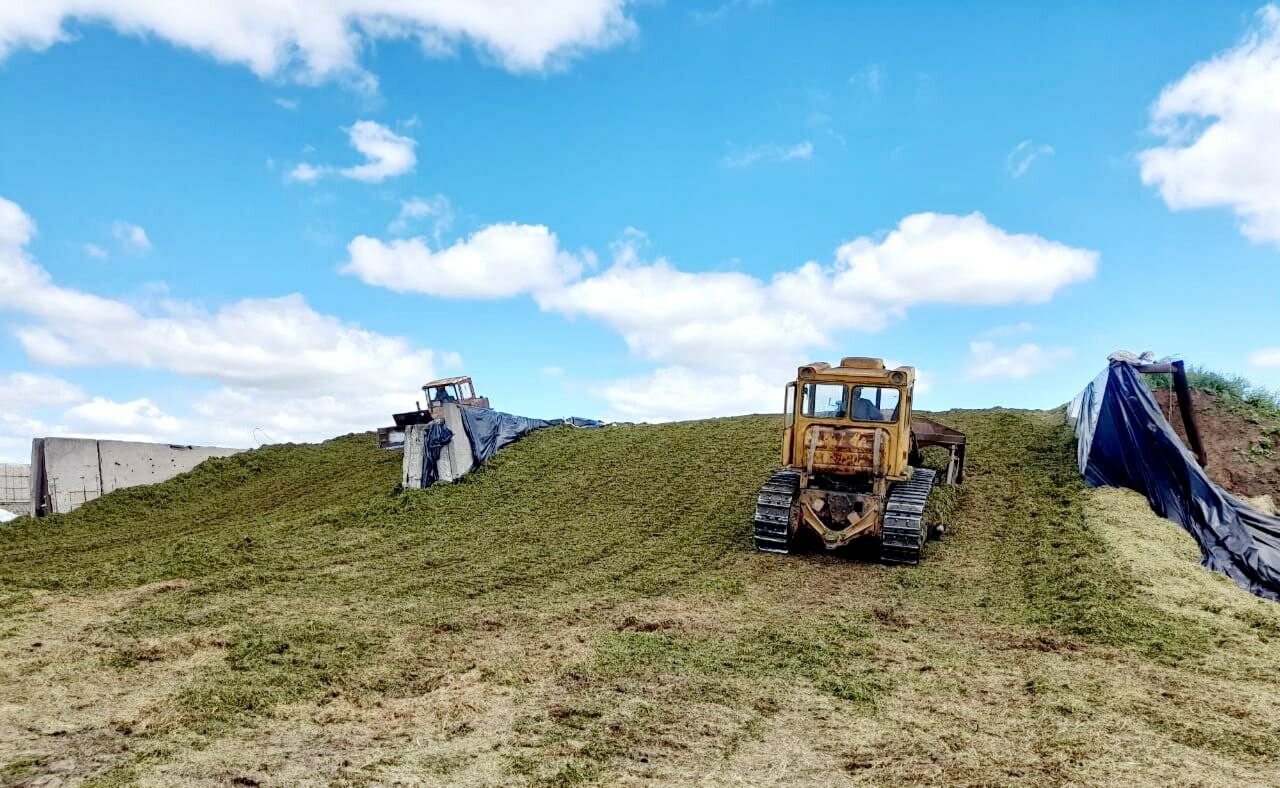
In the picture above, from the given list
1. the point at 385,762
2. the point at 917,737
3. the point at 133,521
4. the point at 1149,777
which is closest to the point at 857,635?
the point at 917,737

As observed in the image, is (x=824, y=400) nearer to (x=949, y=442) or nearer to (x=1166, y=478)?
(x=949, y=442)

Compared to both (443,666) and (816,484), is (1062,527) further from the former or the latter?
(443,666)

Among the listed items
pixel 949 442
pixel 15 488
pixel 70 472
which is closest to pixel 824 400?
pixel 949 442

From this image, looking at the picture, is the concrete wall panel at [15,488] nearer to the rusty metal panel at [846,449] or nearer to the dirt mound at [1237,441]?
the rusty metal panel at [846,449]

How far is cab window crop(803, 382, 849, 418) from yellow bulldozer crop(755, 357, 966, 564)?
2 centimetres

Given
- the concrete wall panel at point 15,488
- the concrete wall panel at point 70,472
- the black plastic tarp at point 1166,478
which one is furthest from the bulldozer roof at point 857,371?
the concrete wall panel at point 15,488

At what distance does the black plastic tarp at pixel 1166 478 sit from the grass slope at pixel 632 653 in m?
0.84

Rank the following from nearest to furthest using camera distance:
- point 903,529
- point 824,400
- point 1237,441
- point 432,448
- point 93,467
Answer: point 903,529 < point 824,400 < point 1237,441 < point 432,448 < point 93,467

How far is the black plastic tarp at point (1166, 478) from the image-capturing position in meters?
13.2

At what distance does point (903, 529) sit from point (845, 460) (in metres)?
1.31

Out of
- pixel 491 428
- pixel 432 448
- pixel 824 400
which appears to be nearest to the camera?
pixel 824 400

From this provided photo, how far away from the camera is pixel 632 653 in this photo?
27.2 ft

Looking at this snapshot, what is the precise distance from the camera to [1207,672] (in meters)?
7.89

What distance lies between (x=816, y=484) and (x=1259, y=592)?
6563mm
